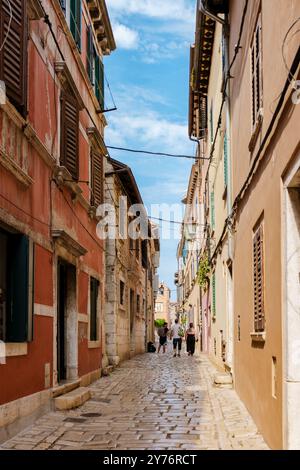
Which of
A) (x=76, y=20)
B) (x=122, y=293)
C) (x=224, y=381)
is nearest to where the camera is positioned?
→ (x=224, y=381)

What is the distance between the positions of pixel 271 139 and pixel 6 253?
12.7ft

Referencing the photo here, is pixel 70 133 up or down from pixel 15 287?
up

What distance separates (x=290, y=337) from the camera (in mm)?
5785

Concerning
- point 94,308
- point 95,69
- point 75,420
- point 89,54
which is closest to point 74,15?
point 89,54

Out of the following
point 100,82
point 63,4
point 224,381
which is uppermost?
point 100,82

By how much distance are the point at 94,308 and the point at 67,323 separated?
3.20 m

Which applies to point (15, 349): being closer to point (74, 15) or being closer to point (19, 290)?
point (19, 290)

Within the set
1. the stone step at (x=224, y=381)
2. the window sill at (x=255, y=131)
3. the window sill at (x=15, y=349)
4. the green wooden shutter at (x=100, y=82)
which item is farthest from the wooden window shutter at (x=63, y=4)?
the stone step at (x=224, y=381)

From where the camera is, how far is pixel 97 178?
1612cm

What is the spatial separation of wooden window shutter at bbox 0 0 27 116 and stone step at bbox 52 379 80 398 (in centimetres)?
449

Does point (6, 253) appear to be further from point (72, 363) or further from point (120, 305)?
point (120, 305)

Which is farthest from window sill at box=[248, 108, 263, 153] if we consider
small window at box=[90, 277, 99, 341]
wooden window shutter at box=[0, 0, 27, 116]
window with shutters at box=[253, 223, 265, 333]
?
small window at box=[90, 277, 99, 341]

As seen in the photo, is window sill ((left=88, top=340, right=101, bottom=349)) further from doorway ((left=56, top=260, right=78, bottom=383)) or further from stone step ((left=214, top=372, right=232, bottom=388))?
stone step ((left=214, top=372, right=232, bottom=388))

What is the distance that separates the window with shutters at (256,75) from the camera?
8055 millimetres
